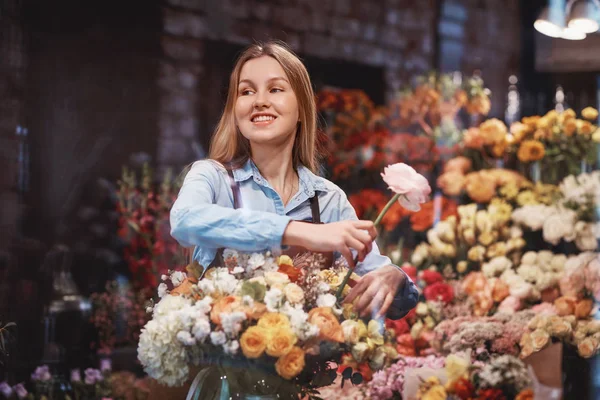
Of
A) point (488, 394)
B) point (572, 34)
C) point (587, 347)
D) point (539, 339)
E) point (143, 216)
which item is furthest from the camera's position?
point (143, 216)

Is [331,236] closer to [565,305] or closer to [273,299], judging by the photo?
[273,299]

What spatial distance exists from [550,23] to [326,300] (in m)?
2.05

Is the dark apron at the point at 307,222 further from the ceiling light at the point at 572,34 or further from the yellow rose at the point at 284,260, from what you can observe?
the ceiling light at the point at 572,34

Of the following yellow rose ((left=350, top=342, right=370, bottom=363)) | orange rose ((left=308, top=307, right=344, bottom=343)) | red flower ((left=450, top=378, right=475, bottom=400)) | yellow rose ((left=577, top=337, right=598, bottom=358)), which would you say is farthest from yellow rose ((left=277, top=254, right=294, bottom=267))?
yellow rose ((left=577, top=337, right=598, bottom=358))

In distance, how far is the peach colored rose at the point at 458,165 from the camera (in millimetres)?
3434

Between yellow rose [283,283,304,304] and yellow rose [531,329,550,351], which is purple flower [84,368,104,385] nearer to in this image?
yellow rose [531,329,550,351]

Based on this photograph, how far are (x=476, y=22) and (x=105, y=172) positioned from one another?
1.84 m

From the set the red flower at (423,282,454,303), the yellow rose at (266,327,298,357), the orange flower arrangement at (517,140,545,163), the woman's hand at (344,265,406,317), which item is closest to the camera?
the yellow rose at (266,327,298,357)

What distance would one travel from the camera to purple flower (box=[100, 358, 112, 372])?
3158mm

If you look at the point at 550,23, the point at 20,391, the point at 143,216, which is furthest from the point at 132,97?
the point at 550,23

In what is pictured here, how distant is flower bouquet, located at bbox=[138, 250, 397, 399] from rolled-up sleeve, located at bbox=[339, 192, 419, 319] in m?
0.07

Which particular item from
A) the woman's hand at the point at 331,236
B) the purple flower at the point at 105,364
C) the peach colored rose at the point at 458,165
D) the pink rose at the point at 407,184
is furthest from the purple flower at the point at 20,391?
the peach colored rose at the point at 458,165

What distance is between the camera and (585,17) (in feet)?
10.2

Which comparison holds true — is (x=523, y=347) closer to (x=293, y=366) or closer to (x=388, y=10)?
(x=293, y=366)
